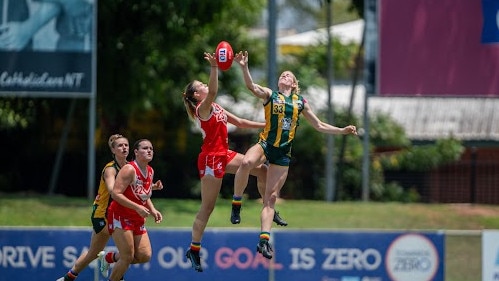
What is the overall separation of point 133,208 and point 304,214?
1052cm

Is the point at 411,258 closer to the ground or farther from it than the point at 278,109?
closer to the ground

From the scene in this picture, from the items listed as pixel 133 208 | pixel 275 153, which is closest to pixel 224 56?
pixel 275 153

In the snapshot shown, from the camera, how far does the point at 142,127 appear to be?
32.8 meters

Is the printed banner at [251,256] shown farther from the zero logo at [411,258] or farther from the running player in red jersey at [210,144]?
the running player in red jersey at [210,144]

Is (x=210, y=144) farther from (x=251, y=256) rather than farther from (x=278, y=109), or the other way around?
(x=251, y=256)

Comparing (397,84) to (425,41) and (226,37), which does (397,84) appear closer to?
(425,41)

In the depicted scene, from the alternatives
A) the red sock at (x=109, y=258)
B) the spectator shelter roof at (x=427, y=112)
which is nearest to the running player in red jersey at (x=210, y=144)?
the red sock at (x=109, y=258)

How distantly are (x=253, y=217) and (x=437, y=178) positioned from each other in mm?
9767

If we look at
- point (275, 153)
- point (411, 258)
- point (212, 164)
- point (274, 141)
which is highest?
point (274, 141)

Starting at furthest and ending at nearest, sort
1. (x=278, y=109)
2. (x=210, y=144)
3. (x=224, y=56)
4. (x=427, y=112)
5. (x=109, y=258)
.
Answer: (x=427, y=112)
(x=109, y=258)
(x=210, y=144)
(x=278, y=109)
(x=224, y=56)

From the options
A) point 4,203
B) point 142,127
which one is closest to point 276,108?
point 4,203

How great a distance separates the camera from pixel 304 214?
83.0 ft

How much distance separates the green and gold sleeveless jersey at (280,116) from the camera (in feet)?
45.8

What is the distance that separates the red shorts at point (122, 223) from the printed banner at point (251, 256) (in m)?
3.15
